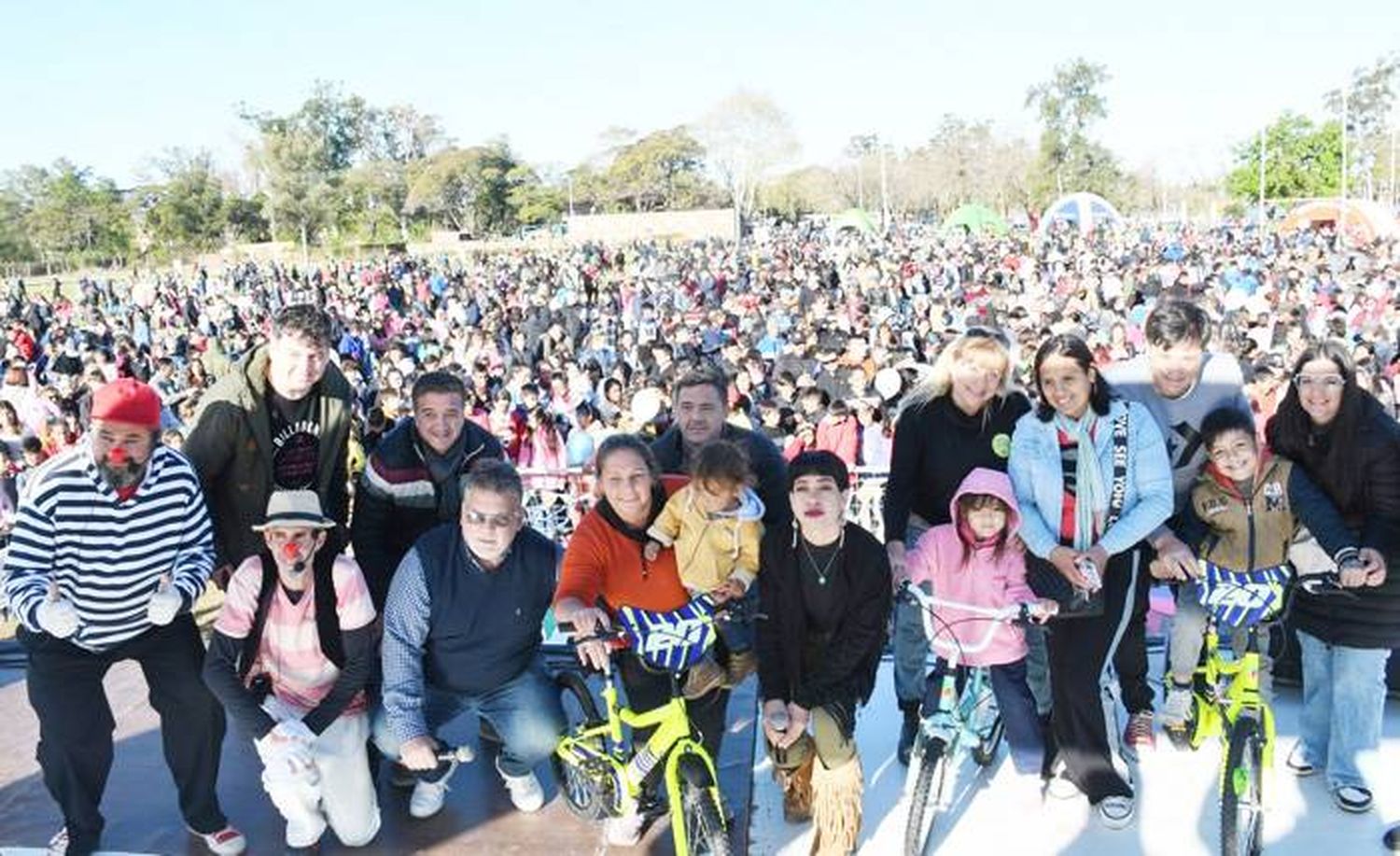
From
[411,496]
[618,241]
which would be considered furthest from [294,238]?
[411,496]

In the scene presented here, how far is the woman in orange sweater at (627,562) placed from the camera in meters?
3.63

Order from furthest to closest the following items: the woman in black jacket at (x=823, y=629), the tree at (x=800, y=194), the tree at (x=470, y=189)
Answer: the tree at (x=800, y=194)
the tree at (x=470, y=189)
the woman in black jacket at (x=823, y=629)

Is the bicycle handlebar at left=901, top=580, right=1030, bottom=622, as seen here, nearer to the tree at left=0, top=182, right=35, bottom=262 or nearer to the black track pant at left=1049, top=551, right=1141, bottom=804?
the black track pant at left=1049, top=551, right=1141, bottom=804

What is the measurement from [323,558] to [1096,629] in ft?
8.71

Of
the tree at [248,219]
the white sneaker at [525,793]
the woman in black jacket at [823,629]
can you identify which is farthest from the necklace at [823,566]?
the tree at [248,219]

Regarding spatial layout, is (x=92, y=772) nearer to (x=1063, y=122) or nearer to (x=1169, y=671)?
(x=1169, y=671)

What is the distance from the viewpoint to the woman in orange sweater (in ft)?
11.9

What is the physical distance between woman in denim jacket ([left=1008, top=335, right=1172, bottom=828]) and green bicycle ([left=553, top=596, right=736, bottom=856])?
113cm

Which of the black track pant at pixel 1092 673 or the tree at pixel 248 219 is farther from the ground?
the tree at pixel 248 219

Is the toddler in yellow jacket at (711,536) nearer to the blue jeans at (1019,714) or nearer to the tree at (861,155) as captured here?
the blue jeans at (1019,714)

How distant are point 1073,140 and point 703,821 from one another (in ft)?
215

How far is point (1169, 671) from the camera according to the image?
3.97 metres

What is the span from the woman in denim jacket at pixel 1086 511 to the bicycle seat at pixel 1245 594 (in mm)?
273

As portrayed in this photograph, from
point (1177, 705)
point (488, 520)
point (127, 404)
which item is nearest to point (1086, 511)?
point (1177, 705)
